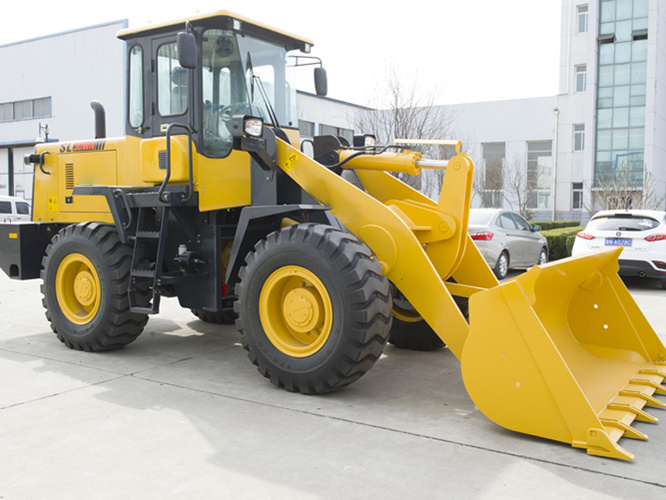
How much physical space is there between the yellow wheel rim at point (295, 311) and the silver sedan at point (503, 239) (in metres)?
7.56

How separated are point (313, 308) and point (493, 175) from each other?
3205cm

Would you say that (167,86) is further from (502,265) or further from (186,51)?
(502,265)

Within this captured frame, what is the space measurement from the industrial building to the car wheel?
19.9m

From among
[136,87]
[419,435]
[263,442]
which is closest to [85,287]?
[136,87]

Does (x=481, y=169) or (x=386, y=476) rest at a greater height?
(x=481, y=169)

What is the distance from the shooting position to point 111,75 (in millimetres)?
30297

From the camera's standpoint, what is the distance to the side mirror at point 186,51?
529 cm

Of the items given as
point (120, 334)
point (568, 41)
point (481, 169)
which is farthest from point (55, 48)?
point (120, 334)

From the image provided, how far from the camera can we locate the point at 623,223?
1225 centimetres

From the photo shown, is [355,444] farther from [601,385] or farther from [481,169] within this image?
[481,169]

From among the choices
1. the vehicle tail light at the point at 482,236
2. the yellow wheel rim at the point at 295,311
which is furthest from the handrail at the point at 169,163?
the vehicle tail light at the point at 482,236

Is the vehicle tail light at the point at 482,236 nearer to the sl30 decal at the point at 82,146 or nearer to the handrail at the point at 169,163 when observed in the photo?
the sl30 decal at the point at 82,146

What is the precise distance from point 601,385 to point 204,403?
298 centimetres

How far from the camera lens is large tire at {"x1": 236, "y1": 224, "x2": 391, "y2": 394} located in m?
4.72
